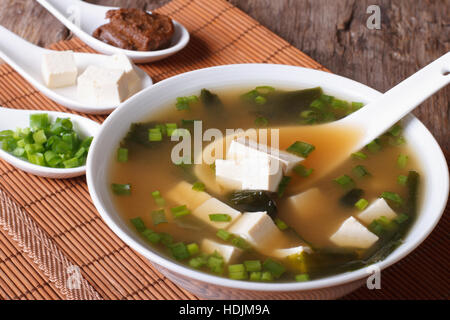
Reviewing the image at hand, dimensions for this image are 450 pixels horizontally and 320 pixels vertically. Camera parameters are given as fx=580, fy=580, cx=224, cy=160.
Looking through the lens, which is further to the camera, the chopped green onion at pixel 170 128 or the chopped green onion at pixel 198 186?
the chopped green onion at pixel 170 128

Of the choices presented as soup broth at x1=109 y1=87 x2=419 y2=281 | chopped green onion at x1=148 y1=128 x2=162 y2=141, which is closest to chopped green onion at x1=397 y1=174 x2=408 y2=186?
soup broth at x1=109 y1=87 x2=419 y2=281

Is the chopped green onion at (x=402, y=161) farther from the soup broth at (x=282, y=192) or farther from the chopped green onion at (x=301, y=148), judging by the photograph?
the chopped green onion at (x=301, y=148)

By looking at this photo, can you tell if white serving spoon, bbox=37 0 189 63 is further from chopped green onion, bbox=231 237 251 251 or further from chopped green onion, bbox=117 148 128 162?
chopped green onion, bbox=231 237 251 251

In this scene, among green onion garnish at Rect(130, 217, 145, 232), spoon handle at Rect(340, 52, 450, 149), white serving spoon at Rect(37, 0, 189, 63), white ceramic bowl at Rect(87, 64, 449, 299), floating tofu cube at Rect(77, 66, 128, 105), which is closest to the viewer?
white ceramic bowl at Rect(87, 64, 449, 299)

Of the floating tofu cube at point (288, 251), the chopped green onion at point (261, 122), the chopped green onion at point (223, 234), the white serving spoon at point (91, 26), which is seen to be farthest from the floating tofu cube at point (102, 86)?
the floating tofu cube at point (288, 251)

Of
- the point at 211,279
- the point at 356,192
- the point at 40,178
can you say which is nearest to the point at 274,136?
the point at 356,192

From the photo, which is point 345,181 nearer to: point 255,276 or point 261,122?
point 261,122
